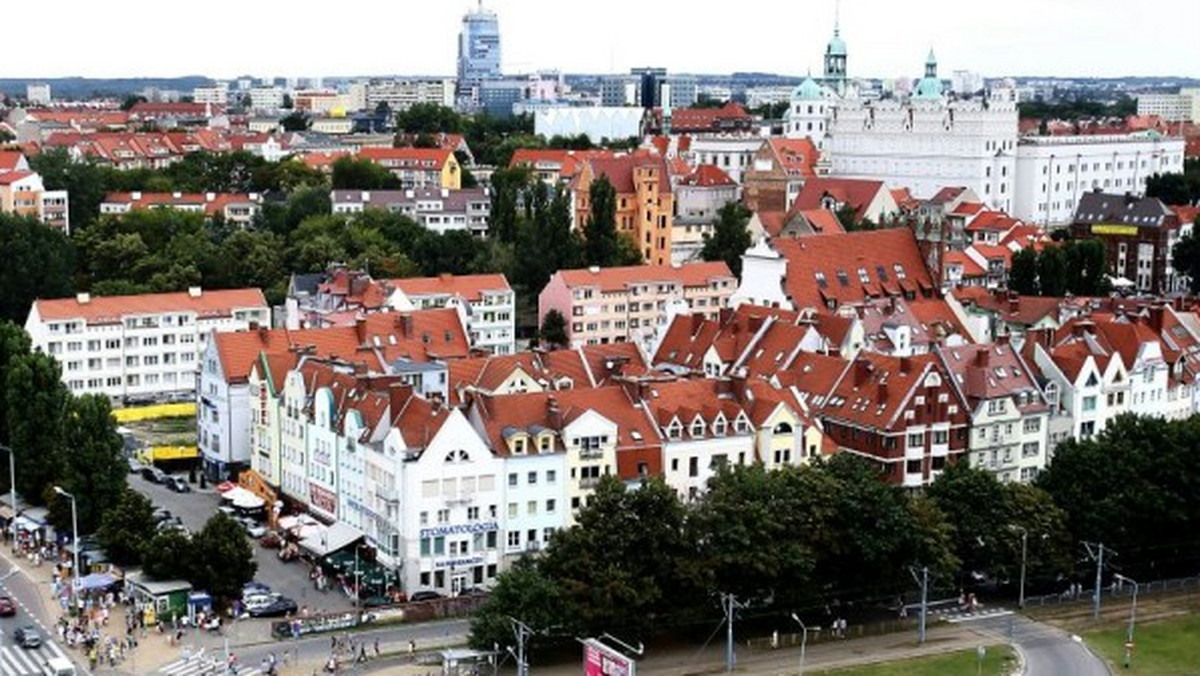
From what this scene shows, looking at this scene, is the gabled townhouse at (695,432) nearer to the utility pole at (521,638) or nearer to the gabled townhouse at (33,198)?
the utility pole at (521,638)

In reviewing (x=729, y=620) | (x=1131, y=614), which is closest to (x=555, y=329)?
(x=1131, y=614)

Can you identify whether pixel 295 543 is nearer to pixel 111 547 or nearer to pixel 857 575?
pixel 111 547

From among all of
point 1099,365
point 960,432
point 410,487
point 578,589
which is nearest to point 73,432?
point 410,487

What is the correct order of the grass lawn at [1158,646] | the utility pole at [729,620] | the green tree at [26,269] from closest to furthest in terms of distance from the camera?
the utility pole at [729,620] → the grass lawn at [1158,646] → the green tree at [26,269]

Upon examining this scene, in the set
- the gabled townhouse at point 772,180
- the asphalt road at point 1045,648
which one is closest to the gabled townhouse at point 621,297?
the gabled townhouse at point 772,180

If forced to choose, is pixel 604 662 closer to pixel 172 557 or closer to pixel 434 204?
pixel 172 557

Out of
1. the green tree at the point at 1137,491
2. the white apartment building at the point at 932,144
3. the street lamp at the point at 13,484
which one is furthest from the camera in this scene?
the white apartment building at the point at 932,144
